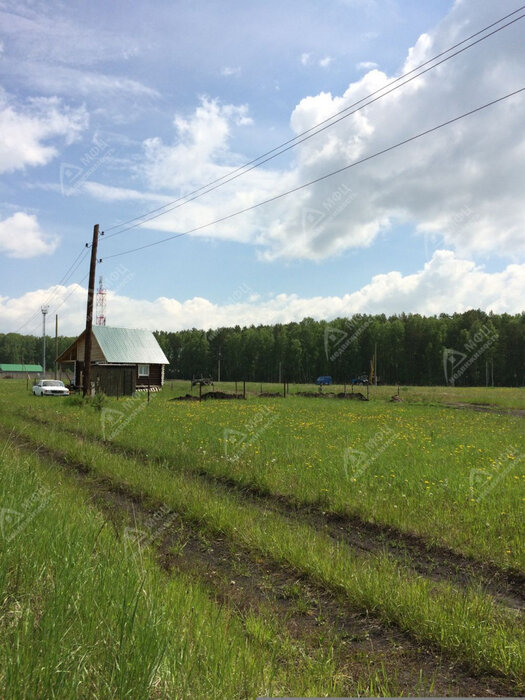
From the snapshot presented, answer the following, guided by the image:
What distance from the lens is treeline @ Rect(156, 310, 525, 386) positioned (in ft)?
322

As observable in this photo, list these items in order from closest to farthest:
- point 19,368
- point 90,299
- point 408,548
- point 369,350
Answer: point 408,548
point 90,299
point 369,350
point 19,368

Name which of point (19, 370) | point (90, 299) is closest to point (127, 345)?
point (90, 299)

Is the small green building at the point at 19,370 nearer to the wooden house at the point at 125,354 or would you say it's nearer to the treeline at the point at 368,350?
the treeline at the point at 368,350

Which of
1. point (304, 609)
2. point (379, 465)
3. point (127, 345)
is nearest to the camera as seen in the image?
point (304, 609)

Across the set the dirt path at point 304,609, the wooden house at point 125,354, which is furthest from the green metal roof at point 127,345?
the dirt path at point 304,609

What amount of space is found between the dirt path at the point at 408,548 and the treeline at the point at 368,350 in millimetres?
75252

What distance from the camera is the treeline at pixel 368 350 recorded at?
98.1 meters

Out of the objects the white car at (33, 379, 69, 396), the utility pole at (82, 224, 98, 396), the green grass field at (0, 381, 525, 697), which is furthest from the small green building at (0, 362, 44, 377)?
the green grass field at (0, 381, 525, 697)

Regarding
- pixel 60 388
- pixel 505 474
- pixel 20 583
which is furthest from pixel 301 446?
pixel 60 388

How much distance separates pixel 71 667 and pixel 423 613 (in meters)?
3.11

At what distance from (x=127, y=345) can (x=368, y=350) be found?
7360 centimetres

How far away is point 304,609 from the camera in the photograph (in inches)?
176

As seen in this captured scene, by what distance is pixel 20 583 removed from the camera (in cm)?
360

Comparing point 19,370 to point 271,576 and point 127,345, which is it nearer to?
point 127,345
